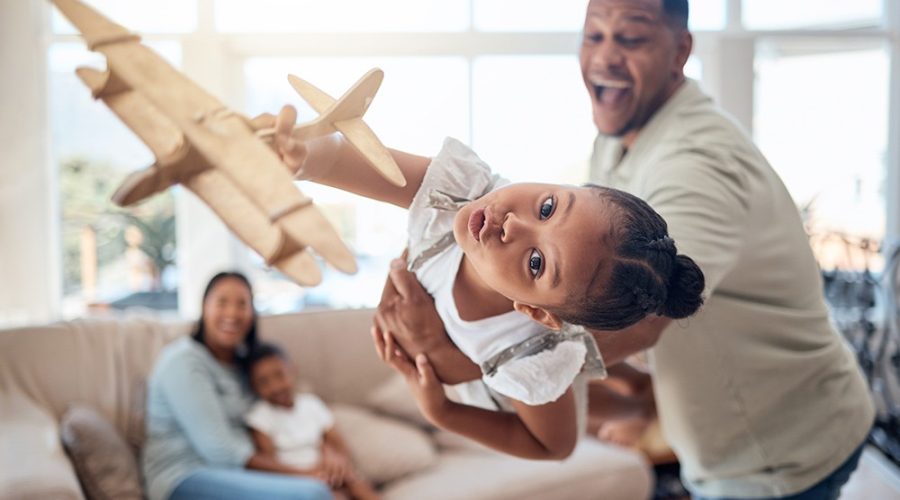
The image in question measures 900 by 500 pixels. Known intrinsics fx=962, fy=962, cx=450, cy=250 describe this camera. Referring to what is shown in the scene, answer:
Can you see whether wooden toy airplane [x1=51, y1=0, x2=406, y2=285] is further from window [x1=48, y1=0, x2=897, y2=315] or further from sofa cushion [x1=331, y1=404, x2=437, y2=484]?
sofa cushion [x1=331, y1=404, x2=437, y2=484]

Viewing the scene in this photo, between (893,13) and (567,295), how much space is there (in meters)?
0.81

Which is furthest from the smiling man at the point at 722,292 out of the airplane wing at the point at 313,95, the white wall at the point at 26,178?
the white wall at the point at 26,178

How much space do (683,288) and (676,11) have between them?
0.70ft

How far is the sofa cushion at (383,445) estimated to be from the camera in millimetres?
2227

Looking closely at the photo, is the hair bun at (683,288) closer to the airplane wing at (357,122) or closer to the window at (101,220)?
the airplane wing at (357,122)

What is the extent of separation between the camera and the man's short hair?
0.66m

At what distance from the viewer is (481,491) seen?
7.01ft

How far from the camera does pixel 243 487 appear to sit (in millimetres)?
1925

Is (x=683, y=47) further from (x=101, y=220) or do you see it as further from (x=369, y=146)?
(x=101, y=220)

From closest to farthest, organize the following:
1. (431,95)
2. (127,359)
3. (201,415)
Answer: (431,95) < (201,415) < (127,359)

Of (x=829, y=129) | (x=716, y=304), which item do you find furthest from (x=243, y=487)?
(x=716, y=304)

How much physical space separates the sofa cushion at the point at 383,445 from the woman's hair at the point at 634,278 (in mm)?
1737

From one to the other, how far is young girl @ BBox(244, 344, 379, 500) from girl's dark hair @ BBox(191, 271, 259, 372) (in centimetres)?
2

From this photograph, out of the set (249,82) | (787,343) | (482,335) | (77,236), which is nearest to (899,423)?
(787,343)
